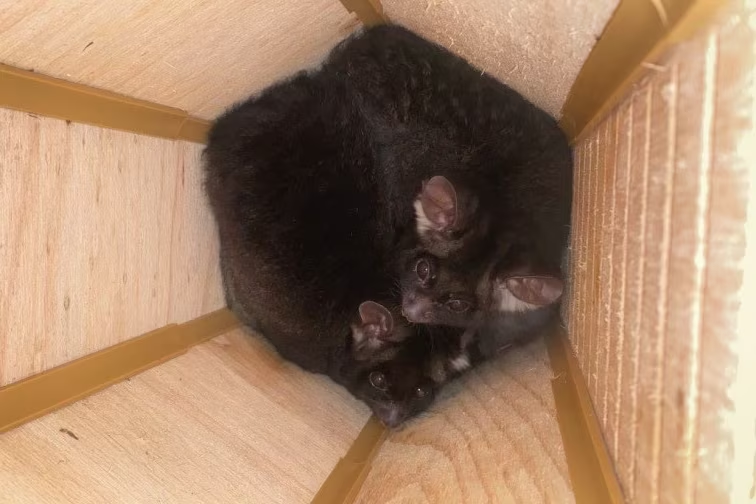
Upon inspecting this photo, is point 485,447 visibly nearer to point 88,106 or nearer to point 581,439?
point 581,439

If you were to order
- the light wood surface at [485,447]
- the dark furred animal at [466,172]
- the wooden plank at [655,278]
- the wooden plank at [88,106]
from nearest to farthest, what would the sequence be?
1. the wooden plank at [655,278]
2. the wooden plank at [88,106]
3. the light wood surface at [485,447]
4. the dark furred animal at [466,172]

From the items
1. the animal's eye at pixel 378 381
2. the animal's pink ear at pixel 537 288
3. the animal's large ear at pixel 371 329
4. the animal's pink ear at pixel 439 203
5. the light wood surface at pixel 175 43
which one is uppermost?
the light wood surface at pixel 175 43

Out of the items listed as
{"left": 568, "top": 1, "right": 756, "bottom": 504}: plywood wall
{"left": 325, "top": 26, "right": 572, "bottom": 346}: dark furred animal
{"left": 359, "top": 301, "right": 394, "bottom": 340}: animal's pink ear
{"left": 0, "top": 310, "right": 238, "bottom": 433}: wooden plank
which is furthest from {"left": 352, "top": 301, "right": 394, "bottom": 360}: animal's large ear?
{"left": 568, "top": 1, "right": 756, "bottom": 504}: plywood wall

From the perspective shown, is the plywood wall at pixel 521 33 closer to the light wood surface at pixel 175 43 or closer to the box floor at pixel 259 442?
the light wood surface at pixel 175 43

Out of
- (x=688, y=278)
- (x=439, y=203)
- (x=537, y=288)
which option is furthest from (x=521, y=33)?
(x=688, y=278)

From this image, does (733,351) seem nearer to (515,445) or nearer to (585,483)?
(585,483)

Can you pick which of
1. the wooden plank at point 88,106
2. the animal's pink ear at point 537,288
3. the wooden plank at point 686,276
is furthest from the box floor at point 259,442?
the wooden plank at point 88,106

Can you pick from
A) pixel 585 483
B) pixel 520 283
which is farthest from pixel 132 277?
pixel 585 483
